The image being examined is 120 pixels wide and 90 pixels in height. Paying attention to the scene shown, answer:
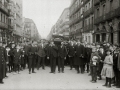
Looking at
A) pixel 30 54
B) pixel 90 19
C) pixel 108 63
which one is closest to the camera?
pixel 108 63

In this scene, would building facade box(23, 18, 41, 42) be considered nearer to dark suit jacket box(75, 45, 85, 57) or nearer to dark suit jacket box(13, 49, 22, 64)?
dark suit jacket box(13, 49, 22, 64)

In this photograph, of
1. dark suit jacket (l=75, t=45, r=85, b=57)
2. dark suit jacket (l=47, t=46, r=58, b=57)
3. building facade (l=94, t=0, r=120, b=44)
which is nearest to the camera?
dark suit jacket (l=75, t=45, r=85, b=57)

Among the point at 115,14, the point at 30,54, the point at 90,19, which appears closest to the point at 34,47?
the point at 30,54

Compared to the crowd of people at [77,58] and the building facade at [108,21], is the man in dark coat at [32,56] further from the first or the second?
the building facade at [108,21]

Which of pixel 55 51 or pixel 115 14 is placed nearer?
pixel 55 51

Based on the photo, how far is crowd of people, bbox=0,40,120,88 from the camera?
24.0 feet

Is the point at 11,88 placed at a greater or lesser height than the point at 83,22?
lesser

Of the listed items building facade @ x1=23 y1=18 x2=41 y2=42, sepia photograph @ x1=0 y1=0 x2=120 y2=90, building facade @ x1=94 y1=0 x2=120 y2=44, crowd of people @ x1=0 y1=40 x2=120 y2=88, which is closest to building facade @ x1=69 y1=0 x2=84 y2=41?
building facade @ x1=94 y1=0 x2=120 y2=44

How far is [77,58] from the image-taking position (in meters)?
10.4

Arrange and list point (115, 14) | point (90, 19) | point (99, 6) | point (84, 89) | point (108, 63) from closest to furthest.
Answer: point (84, 89)
point (108, 63)
point (115, 14)
point (99, 6)
point (90, 19)

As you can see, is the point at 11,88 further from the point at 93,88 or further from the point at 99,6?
the point at 99,6

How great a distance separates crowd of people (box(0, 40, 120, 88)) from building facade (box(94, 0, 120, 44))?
32.4ft

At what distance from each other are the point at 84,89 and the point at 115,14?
52.8 ft

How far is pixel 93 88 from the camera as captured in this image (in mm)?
6754
